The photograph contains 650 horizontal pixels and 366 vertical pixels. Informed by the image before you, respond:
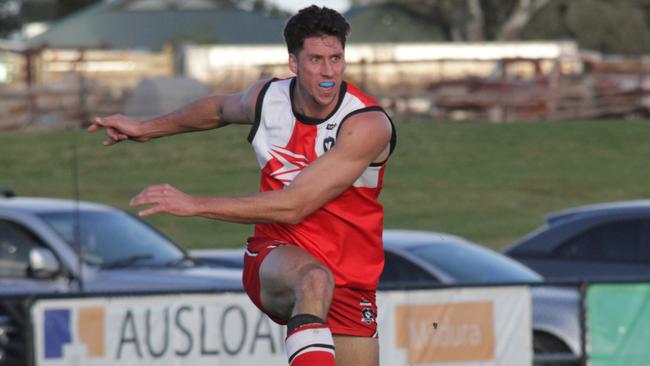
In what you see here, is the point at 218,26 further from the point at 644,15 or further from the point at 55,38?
the point at 644,15

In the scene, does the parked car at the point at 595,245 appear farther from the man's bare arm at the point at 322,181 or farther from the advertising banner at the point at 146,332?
the man's bare arm at the point at 322,181

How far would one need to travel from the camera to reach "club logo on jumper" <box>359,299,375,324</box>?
6953 millimetres

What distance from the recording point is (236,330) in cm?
1050

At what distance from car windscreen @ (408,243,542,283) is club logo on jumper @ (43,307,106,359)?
13.3ft

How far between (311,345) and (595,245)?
9.74m

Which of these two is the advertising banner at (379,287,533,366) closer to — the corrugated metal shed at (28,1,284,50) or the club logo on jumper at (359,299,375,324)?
the club logo on jumper at (359,299,375,324)

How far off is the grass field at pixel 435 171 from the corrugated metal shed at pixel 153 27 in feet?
97.4

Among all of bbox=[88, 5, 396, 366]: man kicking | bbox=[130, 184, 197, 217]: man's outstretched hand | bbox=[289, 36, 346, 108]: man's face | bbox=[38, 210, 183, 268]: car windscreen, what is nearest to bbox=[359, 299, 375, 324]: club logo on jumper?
bbox=[88, 5, 396, 366]: man kicking

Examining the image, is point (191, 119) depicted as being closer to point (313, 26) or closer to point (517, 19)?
point (313, 26)

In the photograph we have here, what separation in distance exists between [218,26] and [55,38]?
698 centimetres

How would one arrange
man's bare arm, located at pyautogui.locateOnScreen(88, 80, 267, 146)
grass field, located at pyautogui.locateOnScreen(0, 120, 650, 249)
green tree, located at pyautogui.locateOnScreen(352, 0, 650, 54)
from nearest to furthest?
1. man's bare arm, located at pyautogui.locateOnScreen(88, 80, 267, 146)
2. grass field, located at pyautogui.locateOnScreen(0, 120, 650, 249)
3. green tree, located at pyautogui.locateOnScreen(352, 0, 650, 54)

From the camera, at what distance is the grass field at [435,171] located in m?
27.0

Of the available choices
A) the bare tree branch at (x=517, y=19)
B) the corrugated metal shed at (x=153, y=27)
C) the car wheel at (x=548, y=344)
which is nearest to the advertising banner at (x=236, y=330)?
the car wheel at (x=548, y=344)

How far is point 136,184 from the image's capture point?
31.3 m
